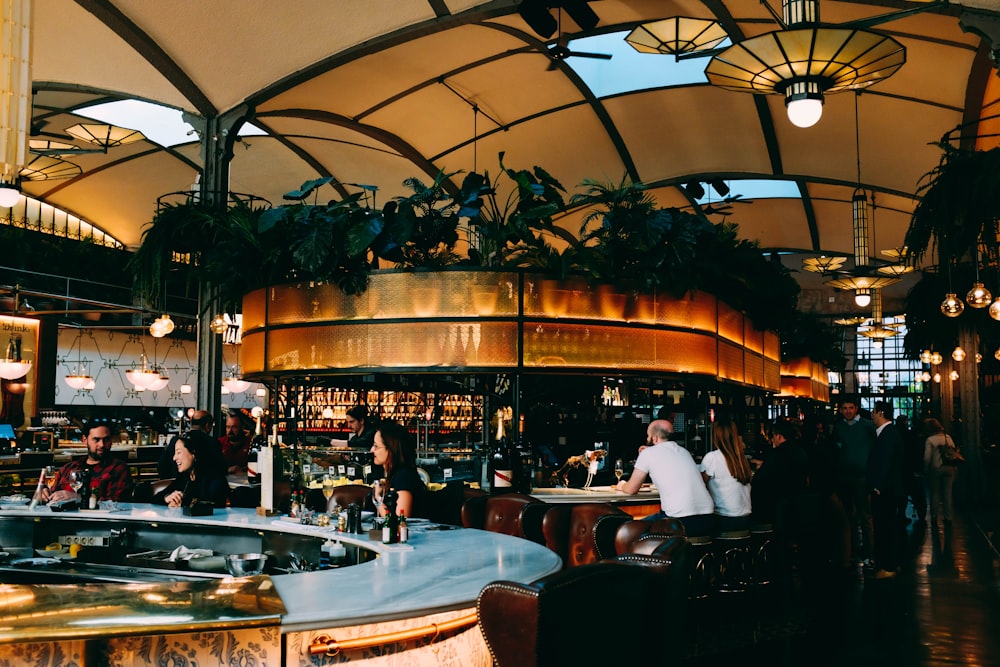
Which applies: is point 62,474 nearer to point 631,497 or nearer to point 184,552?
point 184,552

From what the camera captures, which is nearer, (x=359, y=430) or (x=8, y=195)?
(x=8, y=195)

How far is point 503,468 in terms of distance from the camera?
24.8ft

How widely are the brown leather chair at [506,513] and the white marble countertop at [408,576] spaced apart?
784 mm

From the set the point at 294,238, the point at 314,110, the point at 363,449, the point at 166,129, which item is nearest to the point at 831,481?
the point at 363,449

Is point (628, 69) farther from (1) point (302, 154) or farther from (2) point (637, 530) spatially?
(2) point (637, 530)

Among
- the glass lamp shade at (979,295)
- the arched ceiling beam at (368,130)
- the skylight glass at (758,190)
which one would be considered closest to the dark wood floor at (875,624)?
the glass lamp shade at (979,295)

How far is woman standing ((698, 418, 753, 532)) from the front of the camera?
682cm

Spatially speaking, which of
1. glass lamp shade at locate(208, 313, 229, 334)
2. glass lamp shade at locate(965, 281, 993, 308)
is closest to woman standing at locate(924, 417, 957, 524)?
glass lamp shade at locate(965, 281, 993, 308)

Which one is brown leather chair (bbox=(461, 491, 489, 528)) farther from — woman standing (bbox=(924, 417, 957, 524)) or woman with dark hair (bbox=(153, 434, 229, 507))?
woman standing (bbox=(924, 417, 957, 524))

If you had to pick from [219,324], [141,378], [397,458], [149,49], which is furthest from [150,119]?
[397,458]

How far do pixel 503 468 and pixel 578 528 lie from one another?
8.54ft

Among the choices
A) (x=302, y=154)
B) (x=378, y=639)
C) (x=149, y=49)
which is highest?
(x=302, y=154)

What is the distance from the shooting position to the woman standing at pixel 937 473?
1276 centimetres

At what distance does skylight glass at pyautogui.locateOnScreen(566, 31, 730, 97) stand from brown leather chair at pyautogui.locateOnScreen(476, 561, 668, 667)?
12333 mm
